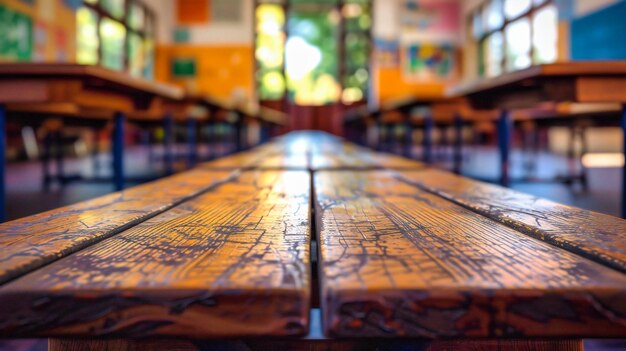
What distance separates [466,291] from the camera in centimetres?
33

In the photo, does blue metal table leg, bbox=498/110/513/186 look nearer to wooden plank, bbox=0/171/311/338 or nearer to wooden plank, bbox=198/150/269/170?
wooden plank, bbox=198/150/269/170

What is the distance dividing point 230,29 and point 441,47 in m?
5.11

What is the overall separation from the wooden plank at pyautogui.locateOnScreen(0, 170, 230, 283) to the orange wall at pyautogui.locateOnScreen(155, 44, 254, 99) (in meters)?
11.1

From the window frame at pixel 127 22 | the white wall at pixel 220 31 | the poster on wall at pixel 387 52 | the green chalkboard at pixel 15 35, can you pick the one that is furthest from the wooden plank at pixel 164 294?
the poster on wall at pixel 387 52

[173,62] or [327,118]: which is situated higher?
[173,62]

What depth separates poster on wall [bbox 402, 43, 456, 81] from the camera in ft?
38.7

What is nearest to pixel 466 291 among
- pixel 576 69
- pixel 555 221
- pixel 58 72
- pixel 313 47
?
pixel 555 221

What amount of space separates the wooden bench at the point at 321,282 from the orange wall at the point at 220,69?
11358 mm


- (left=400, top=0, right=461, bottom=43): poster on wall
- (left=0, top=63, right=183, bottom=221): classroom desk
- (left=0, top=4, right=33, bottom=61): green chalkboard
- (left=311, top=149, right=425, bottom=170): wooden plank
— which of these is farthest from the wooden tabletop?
(left=400, top=0, right=461, bottom=43): poster on wall

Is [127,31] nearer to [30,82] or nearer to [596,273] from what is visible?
[30,82]

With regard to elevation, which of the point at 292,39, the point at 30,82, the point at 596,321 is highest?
the point at 292,39

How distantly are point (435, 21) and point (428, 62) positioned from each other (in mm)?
978

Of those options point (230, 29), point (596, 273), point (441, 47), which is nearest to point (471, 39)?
point (441, 47)

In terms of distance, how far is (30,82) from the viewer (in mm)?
1665
